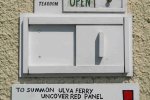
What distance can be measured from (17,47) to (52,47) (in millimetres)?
126

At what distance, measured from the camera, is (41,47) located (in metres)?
1.77

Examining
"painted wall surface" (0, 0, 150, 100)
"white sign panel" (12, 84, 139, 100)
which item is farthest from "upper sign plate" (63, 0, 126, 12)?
"white sign panel" (12, 84, 139, 100)

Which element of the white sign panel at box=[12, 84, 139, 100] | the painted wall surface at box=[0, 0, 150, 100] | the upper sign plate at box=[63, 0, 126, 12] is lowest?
the white sign panel at box=[12, 84, 139, 100]

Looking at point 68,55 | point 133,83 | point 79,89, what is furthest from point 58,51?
point 133,83

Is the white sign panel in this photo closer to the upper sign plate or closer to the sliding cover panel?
the sliding cover panel

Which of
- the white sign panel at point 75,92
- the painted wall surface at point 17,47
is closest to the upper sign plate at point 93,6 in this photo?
the painted wall surface at point 17,47

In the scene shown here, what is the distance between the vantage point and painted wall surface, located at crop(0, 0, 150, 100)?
5.82 feet

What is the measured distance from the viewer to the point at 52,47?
5.80 feet

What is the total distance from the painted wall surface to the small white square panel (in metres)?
0.06

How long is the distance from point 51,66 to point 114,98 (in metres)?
0.25

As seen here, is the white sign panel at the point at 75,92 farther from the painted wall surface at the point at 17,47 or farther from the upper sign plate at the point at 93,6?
the upper sign plate at the point at 93,6

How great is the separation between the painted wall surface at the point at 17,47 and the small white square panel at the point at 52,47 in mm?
58

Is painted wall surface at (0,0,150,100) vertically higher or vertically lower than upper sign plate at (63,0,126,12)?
lower

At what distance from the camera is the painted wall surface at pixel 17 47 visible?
69.8 inches
